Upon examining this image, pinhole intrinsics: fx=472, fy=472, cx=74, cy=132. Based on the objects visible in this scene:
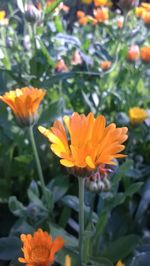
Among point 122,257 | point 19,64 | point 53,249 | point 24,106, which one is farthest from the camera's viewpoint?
point 19,64

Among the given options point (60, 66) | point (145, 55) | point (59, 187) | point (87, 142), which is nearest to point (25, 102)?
point (87, 142)

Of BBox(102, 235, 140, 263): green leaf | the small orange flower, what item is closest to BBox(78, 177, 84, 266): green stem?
BBox(102, 235, 140, 263): green leaf

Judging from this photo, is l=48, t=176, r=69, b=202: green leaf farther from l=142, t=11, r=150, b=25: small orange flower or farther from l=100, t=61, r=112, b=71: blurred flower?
Result: l=142, t=11, r=150, b=25: small orange flower

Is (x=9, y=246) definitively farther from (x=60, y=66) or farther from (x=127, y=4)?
(x=127, y=4)

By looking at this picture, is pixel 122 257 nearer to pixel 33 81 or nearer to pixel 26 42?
pixel 33 81

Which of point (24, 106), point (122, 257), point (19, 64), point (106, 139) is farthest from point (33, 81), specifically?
point (106, 139)

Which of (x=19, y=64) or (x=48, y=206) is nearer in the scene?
(x=48, y=206)

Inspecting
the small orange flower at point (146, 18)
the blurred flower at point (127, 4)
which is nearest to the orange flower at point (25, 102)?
the blurred flower at point (127, 4)

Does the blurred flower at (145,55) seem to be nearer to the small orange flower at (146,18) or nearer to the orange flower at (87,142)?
the small orange flower at (146,18)
